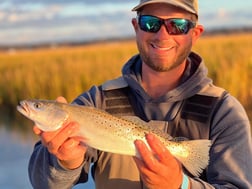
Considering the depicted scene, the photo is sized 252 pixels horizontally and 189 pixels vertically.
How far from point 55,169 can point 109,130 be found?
462mm

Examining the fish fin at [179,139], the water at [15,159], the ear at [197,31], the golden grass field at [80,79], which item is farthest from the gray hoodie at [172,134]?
the golden grass field at [80,79]

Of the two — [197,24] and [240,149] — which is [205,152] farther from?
[197,24]

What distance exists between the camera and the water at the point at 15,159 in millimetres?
9159

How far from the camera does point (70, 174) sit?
3582 millimetres

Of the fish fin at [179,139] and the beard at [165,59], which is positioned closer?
the fish fin at [179,139]

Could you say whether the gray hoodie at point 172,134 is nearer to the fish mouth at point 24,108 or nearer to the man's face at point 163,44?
the man's face at point 163,44

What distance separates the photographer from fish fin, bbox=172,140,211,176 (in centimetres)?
339

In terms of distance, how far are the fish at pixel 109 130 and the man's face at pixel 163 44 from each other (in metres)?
0.59

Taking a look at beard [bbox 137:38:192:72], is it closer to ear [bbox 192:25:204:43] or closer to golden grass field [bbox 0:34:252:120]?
ear [bbox 192:25:204:43]

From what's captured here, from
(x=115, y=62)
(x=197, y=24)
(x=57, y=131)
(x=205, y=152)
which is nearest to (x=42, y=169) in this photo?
(x=57, y=131)

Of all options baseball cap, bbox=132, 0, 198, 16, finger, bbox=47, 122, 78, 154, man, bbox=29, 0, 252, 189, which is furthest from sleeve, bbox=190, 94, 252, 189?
finger, bbox=47, 122, 78, 154

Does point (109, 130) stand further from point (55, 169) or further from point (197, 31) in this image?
point (197, 31)

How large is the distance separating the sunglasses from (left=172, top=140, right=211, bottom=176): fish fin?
79 centimetres

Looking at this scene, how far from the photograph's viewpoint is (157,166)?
304cm
